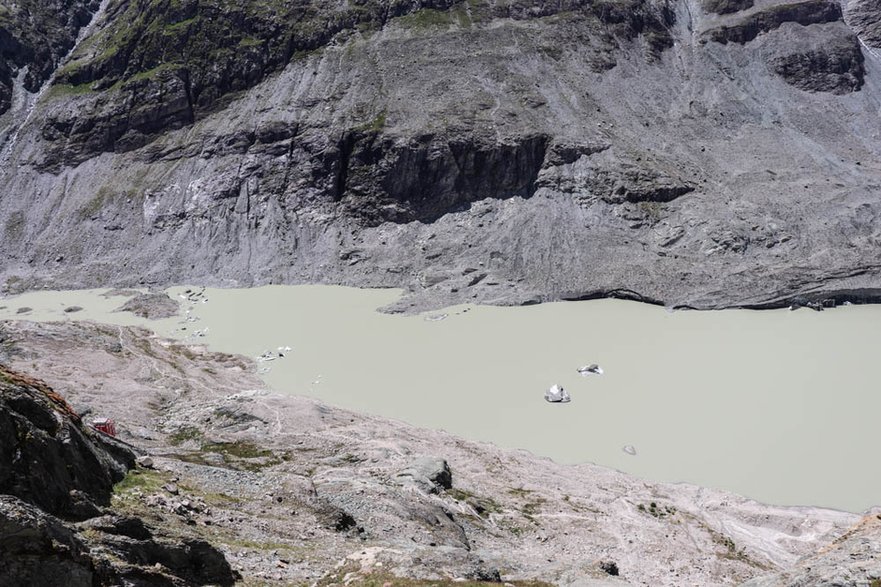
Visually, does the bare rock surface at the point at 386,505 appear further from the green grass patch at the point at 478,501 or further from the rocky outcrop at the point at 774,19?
the rocky outcrop at the point at 774,19

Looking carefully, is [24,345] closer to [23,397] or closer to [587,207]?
[23,397]

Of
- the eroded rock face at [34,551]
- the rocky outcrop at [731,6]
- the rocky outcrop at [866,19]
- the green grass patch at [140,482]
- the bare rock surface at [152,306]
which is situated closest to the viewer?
the eroded rock face at [34,551]

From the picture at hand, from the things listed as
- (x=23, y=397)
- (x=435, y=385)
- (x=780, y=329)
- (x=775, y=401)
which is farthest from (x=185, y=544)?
(x=780, y=329)

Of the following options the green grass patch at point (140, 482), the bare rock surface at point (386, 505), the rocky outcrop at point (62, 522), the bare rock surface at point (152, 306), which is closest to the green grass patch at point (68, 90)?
the bare rock surface at point (152, 306)

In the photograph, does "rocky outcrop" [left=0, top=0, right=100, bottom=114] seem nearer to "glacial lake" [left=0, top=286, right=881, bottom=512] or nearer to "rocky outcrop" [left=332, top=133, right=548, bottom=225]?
"glacial lake" [left=0, top=286, right=881, bottom=512]

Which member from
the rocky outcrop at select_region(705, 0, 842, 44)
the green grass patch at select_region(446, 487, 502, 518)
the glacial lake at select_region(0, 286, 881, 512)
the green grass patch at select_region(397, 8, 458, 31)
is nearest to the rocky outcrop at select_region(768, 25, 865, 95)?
the rocky outcrop at select_region(705, 0, 842, 44)

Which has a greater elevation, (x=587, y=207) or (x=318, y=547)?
(x=318, y=547)

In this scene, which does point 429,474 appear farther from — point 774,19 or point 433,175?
point 774,19
